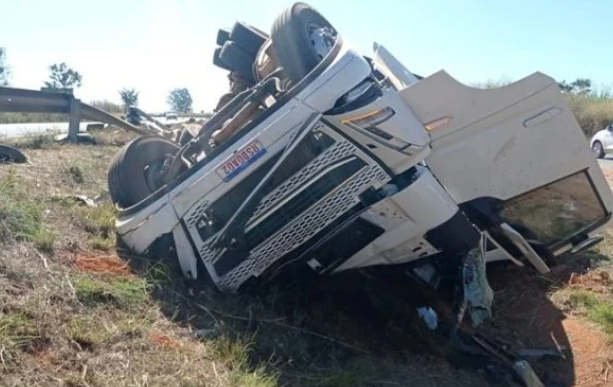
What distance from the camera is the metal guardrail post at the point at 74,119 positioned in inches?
317

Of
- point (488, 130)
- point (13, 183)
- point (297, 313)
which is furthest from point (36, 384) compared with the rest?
point (488, 130)

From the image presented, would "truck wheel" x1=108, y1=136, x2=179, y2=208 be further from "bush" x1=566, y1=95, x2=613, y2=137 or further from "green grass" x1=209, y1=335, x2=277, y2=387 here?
"bush" x1=566, y1=95, x2=613, y2=137

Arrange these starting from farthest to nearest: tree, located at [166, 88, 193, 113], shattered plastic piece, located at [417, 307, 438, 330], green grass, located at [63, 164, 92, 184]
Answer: tree, located at [166, 88, 193, 113]
green grass, located at [63, 164, 92, 184]
shattered plastic piece, located at [417, 307, 438, 330]

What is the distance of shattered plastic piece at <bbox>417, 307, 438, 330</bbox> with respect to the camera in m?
4.17

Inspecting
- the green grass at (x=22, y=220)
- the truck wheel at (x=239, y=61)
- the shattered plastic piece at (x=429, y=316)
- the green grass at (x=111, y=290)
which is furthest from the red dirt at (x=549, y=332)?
the green grass at (x=22, y=220)

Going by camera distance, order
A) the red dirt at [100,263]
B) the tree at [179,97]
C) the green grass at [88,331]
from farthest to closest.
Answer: the tree at [179,97]
the red dirt at [100,263]
the green grass at [88,331]

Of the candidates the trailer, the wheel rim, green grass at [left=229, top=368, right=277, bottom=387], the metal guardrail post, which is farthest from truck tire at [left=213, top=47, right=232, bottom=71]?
the metal guardrail post

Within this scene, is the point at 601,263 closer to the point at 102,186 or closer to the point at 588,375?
the point at 588,375

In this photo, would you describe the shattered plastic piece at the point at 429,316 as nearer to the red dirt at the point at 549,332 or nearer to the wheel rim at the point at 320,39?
the red dirt at the point at 549,332

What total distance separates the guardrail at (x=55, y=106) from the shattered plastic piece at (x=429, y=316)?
399cm

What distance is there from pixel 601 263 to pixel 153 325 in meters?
4.34

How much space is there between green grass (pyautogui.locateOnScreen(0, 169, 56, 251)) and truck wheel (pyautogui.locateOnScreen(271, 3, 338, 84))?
1.76m

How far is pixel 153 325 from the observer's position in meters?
3.12

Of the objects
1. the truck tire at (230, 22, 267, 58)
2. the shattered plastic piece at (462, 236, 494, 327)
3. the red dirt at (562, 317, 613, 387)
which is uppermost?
the truck tire at (230, 22, 267, 58)
